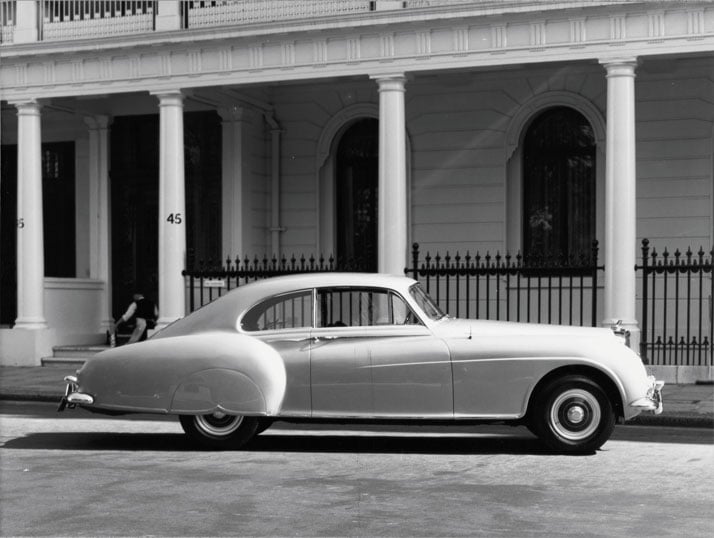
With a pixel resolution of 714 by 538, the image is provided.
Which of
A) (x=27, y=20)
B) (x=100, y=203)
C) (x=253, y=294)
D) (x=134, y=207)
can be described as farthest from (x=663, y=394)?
(x=27, y=20)

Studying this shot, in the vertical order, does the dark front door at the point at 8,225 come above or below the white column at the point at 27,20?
below

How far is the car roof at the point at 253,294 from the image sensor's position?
9.88m

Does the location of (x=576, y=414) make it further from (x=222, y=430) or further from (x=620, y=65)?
(x=620, y=65)

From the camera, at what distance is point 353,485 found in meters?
8.00

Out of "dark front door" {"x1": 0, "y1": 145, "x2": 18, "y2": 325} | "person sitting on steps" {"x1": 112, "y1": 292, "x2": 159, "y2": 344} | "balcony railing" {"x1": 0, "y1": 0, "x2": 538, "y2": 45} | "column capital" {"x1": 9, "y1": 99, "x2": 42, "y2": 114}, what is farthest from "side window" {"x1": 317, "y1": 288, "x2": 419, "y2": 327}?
"dark front door" {"x1": 0, "y1": 145, "x2": 18, "y2": 325}

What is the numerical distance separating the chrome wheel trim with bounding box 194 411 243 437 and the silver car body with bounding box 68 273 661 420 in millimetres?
198

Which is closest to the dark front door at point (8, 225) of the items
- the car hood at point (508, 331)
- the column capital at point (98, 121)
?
the column capital at point (98, 121)

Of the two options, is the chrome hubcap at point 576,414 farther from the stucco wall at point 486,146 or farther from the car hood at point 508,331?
the stucco wall at point 486,146

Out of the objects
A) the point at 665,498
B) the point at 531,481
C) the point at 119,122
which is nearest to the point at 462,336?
the point at 531,481

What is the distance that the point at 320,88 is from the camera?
69.1 feet

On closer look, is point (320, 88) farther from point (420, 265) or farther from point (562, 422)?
point (562, 422)

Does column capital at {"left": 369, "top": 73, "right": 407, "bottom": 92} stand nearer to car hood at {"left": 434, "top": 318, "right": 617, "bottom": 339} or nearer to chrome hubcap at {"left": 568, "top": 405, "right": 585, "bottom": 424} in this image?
car hood at {"left": 434, "top": 318, "right": 617, "bottom": 339}

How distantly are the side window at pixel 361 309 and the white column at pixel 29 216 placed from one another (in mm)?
11097

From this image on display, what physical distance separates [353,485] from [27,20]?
14.3 m
